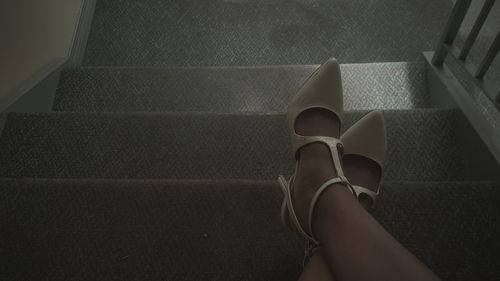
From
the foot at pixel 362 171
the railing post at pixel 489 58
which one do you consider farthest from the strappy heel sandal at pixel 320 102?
the railing post at pixel 489 58

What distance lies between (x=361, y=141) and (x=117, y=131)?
2.41ft

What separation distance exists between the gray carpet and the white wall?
216 mm

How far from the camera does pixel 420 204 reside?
825 millimetres

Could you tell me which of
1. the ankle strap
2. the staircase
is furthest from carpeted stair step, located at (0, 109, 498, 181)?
the ankle strap

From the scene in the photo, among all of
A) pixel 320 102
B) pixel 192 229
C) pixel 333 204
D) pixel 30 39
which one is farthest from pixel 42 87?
pixel 333 204

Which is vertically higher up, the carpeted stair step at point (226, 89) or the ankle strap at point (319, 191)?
the ankle strap at point (319, 191)

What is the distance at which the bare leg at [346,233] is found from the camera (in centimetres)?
60

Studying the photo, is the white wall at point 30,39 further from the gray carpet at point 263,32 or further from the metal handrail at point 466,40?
the metal handrail at point 466,40

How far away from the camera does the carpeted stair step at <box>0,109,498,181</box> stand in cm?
103

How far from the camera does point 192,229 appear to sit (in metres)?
0.81

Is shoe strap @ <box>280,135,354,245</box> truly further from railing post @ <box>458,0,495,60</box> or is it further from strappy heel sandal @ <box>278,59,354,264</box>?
railing post @ <box>458,0,495,60</box>

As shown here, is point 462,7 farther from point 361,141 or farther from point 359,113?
point 361,141

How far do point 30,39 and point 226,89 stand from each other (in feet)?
2.58

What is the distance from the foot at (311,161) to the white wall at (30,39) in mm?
989
